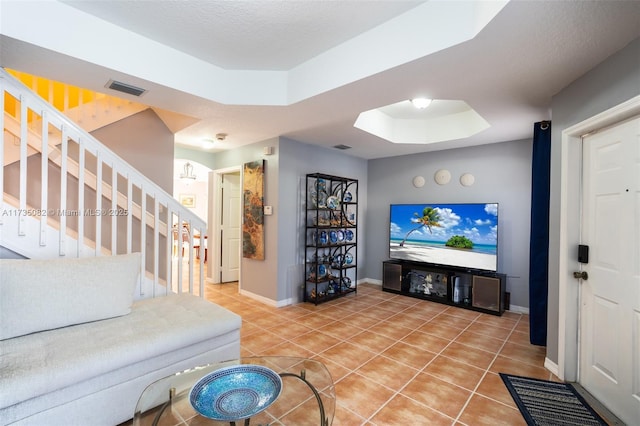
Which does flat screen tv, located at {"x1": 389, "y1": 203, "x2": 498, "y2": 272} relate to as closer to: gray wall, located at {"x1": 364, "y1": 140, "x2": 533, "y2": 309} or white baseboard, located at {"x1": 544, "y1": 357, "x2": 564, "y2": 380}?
gray wall, located at {"x1": 364, "y1": 140, "x2": 533, "y2": 309}

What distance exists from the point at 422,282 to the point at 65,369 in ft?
14.4

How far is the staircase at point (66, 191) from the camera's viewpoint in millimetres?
2080

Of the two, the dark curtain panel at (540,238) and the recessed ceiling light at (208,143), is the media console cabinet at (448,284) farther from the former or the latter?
the recessed ceiling light at (208,143)

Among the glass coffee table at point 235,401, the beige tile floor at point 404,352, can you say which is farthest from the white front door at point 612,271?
the glass coffee table at point 235,401

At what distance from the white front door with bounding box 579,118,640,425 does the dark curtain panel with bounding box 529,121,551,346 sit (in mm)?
612

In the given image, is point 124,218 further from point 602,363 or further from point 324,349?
point 602,363

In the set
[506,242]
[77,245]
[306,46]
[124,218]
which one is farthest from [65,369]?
[506,242]

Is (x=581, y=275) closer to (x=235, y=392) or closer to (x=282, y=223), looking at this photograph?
(x=235, y=392)

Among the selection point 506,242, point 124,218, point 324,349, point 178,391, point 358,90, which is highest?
point 358,90

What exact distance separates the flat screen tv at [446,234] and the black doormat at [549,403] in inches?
76.0

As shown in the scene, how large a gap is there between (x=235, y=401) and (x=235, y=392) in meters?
0.05

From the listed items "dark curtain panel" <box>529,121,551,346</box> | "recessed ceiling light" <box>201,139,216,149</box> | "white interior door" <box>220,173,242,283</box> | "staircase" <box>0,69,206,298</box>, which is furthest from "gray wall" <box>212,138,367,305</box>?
"dark curtain panel" <box>529,121,551,346</box>

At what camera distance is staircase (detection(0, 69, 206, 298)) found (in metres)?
2.08

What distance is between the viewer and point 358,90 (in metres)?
2.49
